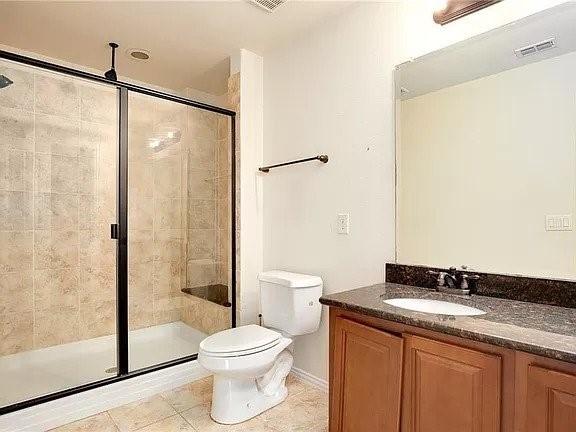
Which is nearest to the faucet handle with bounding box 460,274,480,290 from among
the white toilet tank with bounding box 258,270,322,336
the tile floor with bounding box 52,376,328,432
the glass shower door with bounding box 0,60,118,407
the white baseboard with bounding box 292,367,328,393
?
the white toilet tank with bounding box 258,270,322,336

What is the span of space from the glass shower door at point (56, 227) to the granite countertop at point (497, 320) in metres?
1.79

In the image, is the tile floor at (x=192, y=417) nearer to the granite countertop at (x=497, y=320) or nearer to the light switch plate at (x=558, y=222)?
the granite countertop at (x=497, y=320)

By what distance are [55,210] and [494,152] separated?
2.91 m

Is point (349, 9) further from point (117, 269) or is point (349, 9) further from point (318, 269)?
point (117, 269)

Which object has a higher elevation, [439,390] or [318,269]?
[318,269]

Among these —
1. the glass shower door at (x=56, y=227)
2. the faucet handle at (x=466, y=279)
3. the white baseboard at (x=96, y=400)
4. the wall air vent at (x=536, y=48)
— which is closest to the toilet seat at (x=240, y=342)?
the white baseboard at (x=96, y=400)

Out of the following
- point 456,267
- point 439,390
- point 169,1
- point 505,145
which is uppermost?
point 169,1

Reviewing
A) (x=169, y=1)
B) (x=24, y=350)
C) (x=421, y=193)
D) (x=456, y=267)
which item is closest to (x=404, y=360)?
(x=456, y=267)

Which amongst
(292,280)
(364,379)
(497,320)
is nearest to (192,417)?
(292,280)

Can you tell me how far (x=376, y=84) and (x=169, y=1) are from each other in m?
1.28

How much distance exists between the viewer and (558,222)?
1380 mm

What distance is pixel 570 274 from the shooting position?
134 cm

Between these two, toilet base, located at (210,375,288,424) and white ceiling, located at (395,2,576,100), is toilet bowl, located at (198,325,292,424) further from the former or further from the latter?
white ceiling, located at (395,2,576,100)

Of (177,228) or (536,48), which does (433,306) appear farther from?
(177,228)
